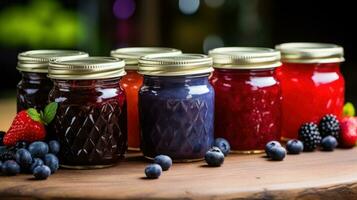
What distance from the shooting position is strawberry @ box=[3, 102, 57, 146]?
5.74 ft

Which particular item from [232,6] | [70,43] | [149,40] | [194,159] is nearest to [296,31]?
[232,6]

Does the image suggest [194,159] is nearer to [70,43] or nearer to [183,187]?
[183,187]

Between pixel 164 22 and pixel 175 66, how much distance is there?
2.67 meters

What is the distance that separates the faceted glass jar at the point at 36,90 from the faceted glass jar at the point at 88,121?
0.36 feet

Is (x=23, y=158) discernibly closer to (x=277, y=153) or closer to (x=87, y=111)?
(x=87, y=111)

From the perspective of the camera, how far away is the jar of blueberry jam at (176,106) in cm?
176

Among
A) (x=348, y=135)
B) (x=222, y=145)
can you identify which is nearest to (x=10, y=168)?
(x=222, y=145)

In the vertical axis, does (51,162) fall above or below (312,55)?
below

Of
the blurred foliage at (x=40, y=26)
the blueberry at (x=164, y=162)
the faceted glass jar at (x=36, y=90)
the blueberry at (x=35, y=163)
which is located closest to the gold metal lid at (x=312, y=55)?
the blueberry at (x=164, y=162)

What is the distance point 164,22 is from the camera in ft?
14.4

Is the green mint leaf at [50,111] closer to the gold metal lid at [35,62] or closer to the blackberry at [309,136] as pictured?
the gold metal lid at [35,62]

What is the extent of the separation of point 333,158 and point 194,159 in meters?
0.36

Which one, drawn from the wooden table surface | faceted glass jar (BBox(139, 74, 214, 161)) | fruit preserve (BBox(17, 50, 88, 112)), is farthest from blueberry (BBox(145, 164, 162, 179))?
fruit preserve (BBox(17, 50, 88, 112))

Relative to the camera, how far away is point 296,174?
67.2 inches
